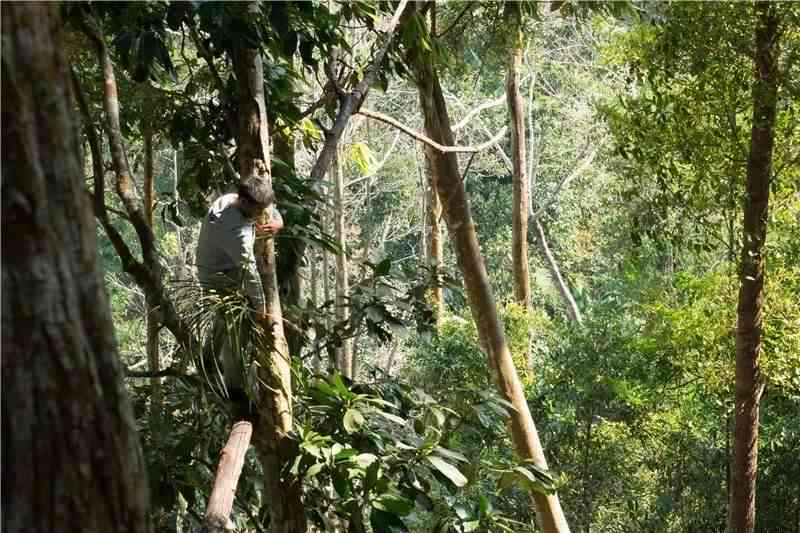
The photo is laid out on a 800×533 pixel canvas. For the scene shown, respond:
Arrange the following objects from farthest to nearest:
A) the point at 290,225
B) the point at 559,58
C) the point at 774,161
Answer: the point at 559,58 → the point at 774,161 → the point at 290,225

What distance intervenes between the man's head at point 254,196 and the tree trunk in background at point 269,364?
22 mm

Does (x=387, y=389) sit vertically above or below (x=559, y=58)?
below

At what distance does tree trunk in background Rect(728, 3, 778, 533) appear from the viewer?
198 inches

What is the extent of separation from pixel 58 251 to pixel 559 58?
1533 centimetres

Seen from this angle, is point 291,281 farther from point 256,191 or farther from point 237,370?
point 256,191

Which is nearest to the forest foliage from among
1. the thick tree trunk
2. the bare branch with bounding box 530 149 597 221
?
the thick tree trunk

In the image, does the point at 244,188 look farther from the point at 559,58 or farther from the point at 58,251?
the point at 559,58

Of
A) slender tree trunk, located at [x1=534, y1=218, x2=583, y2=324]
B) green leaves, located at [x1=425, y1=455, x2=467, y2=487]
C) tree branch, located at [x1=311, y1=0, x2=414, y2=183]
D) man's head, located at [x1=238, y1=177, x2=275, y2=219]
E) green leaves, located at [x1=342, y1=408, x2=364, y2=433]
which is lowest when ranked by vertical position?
green leaves, located at [x1=425, y1=455, x2=467, y2=487]

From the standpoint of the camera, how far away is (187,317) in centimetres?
282

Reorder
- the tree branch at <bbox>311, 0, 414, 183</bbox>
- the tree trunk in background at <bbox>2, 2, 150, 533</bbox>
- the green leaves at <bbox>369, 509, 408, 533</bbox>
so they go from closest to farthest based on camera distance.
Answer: the tree trunk in background at <bbox>2, 2, 150, 533</bbox>
the green leaves at <bbox>369, 509, 408, 533</bbox>
the tree branch at <bbox>311, 0, 414, 183</bbox>

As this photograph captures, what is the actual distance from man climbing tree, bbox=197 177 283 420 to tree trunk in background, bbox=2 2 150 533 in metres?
1.26

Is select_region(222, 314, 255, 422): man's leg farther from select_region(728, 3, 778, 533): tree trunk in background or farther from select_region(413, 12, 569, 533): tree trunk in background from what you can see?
select_region(728, 3, 778, 533): tree trunk in background

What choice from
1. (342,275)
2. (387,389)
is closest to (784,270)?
(387,389)

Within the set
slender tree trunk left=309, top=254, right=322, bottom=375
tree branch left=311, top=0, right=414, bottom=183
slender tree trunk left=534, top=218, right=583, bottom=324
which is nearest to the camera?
tree branch left=311, top=0, right=414, bottom=183
